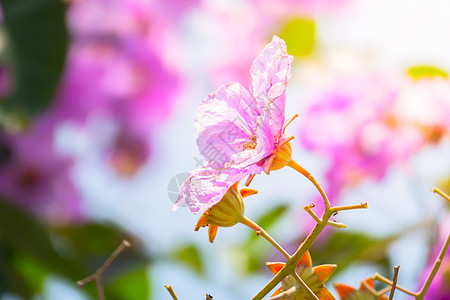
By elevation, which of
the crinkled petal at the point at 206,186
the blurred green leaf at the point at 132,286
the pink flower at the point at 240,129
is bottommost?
the blurred green leaf at the point at 132,286

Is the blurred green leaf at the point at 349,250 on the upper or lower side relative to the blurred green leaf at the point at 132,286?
upper

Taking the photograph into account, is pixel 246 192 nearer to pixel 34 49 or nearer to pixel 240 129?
pixel 240 129

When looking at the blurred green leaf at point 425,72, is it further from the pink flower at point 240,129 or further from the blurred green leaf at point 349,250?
the pink flower at point 240,129

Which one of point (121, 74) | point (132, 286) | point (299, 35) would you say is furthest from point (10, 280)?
point (299, 35)

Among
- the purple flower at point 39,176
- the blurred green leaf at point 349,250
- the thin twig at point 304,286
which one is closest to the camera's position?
the thin twig at point 304,286

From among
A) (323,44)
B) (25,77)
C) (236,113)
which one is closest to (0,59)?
(25,77)

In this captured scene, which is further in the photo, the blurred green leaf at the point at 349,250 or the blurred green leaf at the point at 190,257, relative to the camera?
the blurred green leaf at the point at 190,257

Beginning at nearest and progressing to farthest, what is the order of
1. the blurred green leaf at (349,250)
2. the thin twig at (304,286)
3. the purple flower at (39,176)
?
the thin twig at (304,286) < the blurred green leaf at (349,250) < the purple flower at (39,176)

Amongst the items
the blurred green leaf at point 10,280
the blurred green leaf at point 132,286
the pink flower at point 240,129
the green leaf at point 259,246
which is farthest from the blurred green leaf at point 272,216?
the pink flower at point 240,129

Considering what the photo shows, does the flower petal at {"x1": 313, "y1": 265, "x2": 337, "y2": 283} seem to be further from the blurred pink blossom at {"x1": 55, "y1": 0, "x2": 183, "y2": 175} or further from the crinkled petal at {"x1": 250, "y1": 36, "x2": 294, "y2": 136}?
the blurred pink blossom at {"x1": 55, "y1": 0, "x2": 183, "y2": 175}
